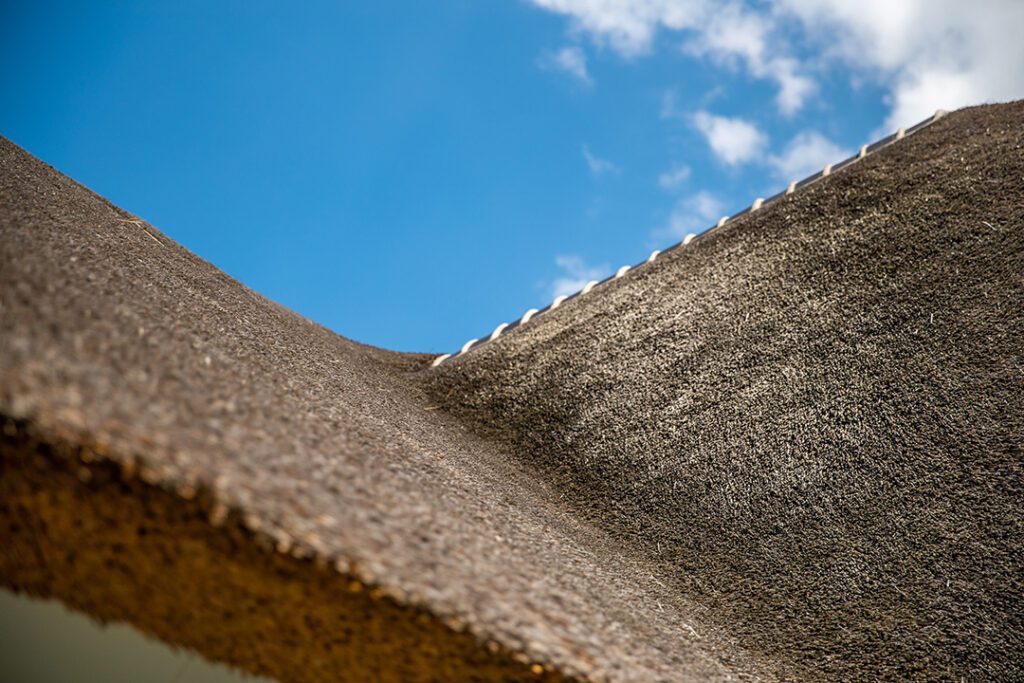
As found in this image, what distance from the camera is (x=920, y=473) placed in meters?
3.04

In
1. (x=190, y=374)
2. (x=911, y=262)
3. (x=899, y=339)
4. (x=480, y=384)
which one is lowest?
(x=190, y=374)

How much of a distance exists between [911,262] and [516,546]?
281cm

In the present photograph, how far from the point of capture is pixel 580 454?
12.8ft

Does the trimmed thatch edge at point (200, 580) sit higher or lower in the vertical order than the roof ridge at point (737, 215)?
lower

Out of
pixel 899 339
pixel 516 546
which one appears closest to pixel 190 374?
pixel 516 546

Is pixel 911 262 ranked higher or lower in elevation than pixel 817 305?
higher

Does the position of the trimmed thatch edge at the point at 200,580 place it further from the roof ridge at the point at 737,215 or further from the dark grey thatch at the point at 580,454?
the roof ridge at the point at 737,215

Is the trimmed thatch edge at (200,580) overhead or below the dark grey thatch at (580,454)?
below

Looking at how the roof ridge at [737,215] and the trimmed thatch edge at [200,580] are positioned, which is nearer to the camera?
the trimmed thatch edge at [200,580]

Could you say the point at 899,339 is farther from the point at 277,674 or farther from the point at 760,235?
the point at 277,674

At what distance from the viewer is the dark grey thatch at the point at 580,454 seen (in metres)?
1.44

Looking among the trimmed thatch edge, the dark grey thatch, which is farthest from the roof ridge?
the trimmed thatch edge

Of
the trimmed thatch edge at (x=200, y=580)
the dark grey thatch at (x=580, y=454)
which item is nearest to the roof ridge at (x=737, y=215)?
the dark grey thatch at (x=580, y=454)

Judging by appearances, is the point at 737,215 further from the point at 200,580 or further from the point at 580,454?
the point at 200,580
